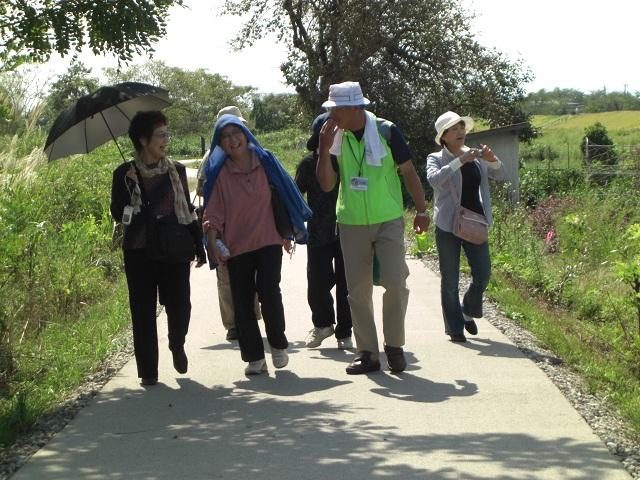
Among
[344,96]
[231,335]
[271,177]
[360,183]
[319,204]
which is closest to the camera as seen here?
[344,96]

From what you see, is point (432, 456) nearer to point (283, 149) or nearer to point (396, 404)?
point (396, 404)

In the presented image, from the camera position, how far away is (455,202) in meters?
8.94

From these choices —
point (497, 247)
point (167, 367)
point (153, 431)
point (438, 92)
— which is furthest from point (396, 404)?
point (438, 92)

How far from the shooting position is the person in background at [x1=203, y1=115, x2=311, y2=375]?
785cm

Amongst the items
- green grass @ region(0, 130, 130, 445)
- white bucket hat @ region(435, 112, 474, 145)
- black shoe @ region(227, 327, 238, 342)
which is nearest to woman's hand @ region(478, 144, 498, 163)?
white bucket hat @ region(435, 112, 474, 145)

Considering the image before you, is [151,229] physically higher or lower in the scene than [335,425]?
higher

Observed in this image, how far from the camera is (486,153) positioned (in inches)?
342

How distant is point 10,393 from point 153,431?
1571 millimetres

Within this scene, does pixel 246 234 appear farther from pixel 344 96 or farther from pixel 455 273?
pixel 455 273

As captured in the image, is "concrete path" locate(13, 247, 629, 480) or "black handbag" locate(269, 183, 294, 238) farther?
"black handbag" locate(269, 183, 294, 238)

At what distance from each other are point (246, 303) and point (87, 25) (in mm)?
2302

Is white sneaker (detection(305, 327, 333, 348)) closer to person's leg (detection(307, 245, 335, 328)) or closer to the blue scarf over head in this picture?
person's leg (detection(307, 245, 335, 328))

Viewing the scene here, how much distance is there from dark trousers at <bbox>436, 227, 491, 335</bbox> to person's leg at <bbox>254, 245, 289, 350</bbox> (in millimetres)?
1628

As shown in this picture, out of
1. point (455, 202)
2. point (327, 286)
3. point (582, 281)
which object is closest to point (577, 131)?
point (582, 281)
